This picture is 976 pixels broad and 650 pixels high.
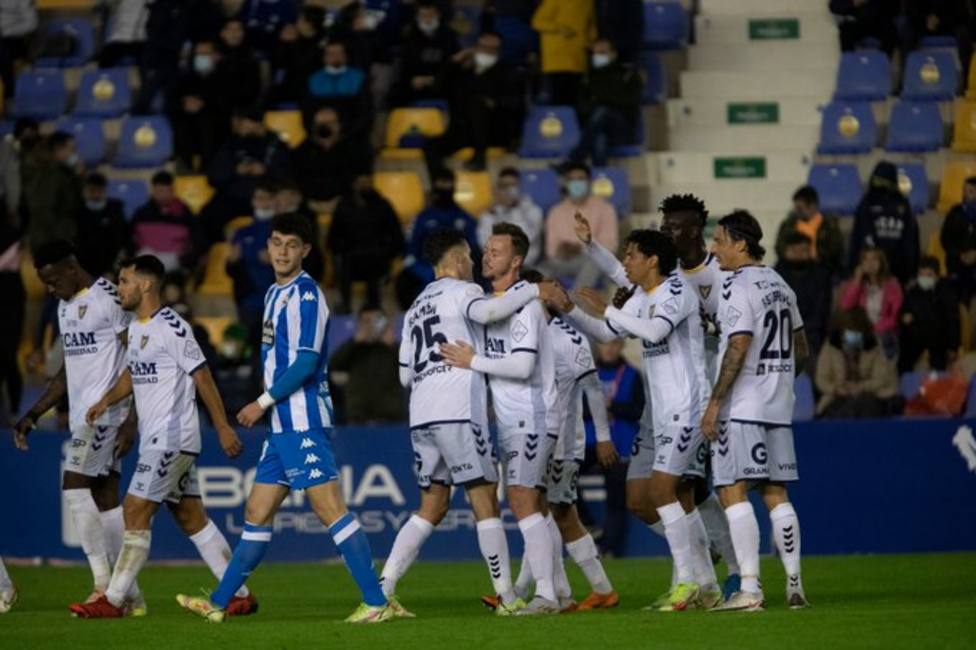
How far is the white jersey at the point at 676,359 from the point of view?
12969 mm

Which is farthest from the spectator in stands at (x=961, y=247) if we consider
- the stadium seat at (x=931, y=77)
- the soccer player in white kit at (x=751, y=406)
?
the soccer player in white kit at (x=751, y=406)

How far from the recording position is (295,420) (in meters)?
A: 12.1

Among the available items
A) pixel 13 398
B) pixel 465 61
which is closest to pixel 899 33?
pixel 465 61

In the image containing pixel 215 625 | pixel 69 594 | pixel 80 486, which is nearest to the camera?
pixel 215 625

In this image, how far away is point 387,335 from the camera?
67.7 ft

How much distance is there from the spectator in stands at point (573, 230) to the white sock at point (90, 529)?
8218 millimetres

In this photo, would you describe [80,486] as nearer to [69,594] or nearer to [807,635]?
[69,594]

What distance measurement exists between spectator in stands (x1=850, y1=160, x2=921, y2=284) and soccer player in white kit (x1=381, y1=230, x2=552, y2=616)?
907 centimetres

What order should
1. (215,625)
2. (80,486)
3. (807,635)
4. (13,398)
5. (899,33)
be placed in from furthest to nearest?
(899,33), (13,398), (80,486), (215,625), (807,635)

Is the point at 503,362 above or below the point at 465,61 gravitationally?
below

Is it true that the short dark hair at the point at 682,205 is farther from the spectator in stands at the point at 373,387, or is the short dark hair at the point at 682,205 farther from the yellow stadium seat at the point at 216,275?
the yellow stadium seat at the point at 216,275

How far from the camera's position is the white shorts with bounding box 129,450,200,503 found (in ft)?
42.9

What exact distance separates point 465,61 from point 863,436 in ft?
23.7

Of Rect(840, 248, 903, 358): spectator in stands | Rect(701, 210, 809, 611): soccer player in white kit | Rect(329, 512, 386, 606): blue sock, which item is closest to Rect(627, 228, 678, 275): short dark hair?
Rect(701, 210, 809, 611): soccer player in white kit
